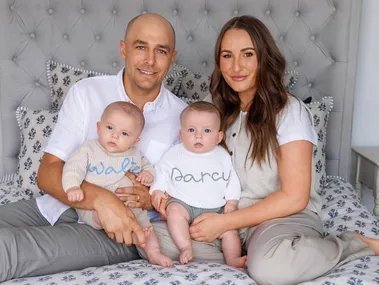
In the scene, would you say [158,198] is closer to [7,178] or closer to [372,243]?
[372,243]

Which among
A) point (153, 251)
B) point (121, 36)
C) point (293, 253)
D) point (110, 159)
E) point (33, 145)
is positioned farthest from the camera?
point (121, 36)

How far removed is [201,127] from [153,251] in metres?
0.46

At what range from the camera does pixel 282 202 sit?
1.63m

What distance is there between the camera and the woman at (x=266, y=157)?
5.23 feet

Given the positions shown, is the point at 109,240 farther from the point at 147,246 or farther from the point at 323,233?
the point at 323,233

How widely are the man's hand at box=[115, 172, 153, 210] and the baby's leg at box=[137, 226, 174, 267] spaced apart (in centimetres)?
15

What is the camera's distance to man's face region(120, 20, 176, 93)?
72.6 inches

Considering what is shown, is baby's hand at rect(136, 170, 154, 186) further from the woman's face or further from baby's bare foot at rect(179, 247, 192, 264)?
the woman's face

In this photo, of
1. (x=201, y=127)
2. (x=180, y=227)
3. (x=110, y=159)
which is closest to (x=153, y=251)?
(x=180, y=227)

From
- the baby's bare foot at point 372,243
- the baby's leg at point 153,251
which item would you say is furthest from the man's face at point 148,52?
the baby's bare foot at point 372,243

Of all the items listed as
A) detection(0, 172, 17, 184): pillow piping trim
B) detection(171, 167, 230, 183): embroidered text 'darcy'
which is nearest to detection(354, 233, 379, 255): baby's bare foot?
detection(171, 167, 230, 183): embroidered text 'darcy'

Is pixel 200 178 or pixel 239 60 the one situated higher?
pixel 239 60

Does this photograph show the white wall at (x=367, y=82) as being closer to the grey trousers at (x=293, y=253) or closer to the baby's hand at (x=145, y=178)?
the grey trousers at (x=293, y=253)

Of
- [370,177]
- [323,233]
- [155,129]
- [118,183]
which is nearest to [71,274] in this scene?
[118,183]
